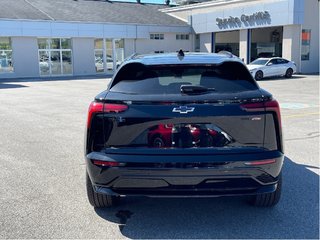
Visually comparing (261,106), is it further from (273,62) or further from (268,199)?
(273,62)

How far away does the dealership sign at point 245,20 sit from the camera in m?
31.8

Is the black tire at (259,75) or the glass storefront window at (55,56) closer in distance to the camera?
the black tire at (259,75)

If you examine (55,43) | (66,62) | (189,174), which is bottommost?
(189,174)

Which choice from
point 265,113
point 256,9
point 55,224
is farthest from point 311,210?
point 256,9

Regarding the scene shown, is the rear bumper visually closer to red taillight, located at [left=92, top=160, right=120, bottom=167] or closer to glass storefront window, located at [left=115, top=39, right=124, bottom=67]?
red taillight, located at [left=92, top=160, right=120, bottom=167]

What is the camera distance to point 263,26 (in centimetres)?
3183

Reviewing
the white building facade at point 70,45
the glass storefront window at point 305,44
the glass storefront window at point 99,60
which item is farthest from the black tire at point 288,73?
the glass storefront window at point 99,60

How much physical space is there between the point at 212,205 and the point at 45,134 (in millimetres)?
5324

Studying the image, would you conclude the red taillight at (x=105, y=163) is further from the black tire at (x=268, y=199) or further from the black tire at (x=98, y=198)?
the black tire at (x=268, y=199)

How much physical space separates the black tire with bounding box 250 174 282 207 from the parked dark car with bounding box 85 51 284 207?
40cm

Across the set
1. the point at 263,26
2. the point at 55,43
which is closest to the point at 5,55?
the point at 55,43

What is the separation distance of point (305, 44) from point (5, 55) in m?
25.0

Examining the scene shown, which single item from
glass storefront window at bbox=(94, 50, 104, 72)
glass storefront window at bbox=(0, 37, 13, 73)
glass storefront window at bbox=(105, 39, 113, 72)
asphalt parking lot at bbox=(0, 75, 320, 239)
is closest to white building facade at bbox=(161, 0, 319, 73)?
glass storefront window at bbox=(105, 39, 113, 72)

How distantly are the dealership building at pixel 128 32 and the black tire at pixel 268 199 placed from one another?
2836cm
